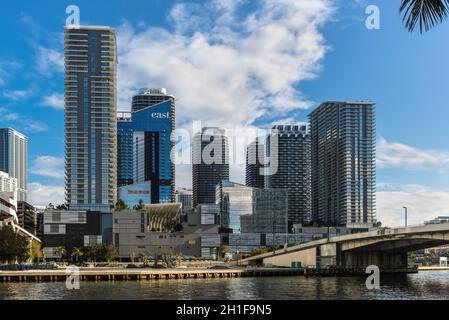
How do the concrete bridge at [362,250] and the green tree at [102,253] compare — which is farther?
the green tree at [102,253]

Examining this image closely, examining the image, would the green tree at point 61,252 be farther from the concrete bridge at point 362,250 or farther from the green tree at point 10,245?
the concrete bridge at point 362,250

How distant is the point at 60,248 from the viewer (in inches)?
6964

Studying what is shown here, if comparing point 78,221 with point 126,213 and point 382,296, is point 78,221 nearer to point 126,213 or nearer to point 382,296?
point 126,213

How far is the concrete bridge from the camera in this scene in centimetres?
10289

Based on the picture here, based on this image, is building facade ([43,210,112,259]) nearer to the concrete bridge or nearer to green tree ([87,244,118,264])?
green tree ([87,244,118,264])

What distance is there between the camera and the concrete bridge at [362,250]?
103 m

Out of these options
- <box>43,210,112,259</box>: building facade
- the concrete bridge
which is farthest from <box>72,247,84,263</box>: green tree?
the concrete bridge
